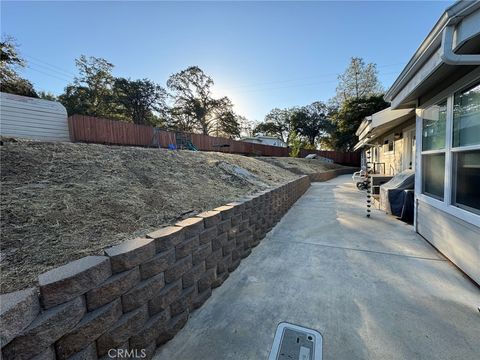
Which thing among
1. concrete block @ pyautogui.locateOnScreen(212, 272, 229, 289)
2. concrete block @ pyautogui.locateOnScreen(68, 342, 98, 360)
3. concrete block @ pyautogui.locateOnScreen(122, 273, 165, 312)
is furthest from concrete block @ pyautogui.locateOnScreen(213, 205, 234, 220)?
concrete block @ pyautogui.locateOnScreen(68, 342, 98, 360)

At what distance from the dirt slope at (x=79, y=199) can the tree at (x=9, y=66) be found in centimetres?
1795

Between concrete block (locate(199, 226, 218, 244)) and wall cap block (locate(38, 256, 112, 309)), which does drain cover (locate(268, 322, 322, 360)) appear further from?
wall cap block (locate(38, 256, 112, 309))

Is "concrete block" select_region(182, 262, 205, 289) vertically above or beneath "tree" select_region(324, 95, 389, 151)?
beneath

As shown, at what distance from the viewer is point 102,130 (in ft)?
36.1

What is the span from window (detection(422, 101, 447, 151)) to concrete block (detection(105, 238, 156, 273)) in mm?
3845

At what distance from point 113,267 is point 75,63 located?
28.1 metres

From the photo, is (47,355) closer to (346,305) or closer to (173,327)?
(173,327)

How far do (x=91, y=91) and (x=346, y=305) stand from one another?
2779 cm

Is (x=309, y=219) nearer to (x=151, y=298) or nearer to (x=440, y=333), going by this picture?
(x=440, y=333)

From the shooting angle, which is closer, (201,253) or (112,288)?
(112,288)

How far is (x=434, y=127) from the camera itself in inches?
126

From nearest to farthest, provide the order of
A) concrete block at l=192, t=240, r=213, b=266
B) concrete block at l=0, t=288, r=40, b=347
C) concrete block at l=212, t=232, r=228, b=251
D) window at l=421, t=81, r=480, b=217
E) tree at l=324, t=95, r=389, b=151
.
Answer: concrete block at l=0, t=288, r=40, b=347
concrete block at l=192, t=240, r=213, b=266
concrete block at l=212, t=232, r=228, b=251
window at l=421, t=81, r=480, b=217
tree at l=324, t=95, r=389, b=151

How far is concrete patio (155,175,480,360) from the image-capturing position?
58.9 inches

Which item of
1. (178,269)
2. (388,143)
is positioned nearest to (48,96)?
(178,269)
